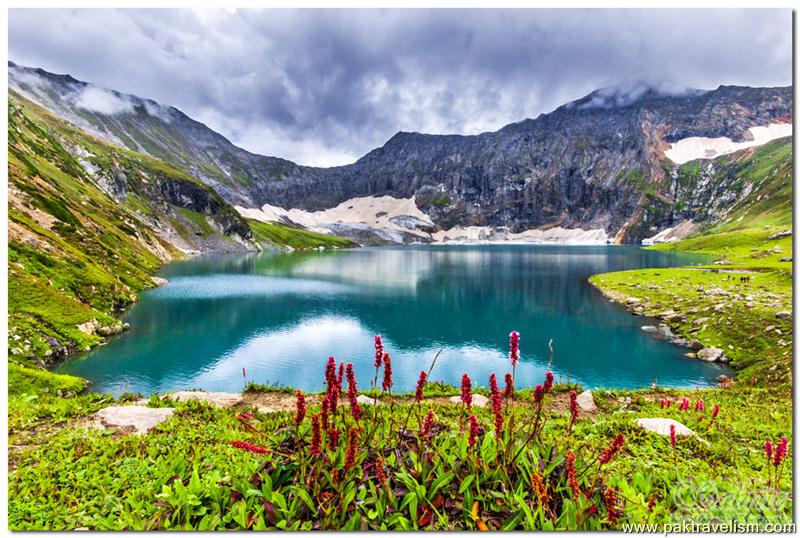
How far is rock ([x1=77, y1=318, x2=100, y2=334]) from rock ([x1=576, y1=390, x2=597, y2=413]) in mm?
35574

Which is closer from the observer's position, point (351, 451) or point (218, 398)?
point (351, 451)

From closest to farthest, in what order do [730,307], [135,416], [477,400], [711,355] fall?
[135,416] < [477,400] < [711,355] < [730,307]

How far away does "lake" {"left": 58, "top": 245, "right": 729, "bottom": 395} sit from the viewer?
25.3 metres

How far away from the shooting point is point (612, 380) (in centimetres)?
2505

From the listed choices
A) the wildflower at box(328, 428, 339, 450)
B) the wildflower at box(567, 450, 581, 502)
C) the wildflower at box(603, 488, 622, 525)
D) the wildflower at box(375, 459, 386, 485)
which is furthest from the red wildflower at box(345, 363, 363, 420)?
the wildflower at box(603, 488, 622, 525)

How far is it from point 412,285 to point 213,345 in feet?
145

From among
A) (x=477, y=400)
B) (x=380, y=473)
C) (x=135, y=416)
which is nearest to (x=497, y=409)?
(x=380, y=473)

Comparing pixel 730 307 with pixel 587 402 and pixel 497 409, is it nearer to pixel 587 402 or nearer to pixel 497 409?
pixel 587 402

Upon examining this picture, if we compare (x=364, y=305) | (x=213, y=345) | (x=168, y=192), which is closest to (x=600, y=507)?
(x=213, y=345)

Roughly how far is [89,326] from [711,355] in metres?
50.2

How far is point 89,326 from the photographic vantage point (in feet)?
98.7

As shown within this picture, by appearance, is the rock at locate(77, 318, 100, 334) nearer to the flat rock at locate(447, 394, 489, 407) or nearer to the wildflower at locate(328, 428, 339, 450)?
the flat rock at locate(447, 394, 489, 407)

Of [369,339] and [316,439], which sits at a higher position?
[316,439]

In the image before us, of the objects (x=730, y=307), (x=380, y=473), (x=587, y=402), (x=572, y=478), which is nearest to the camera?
(x=572, y=478)
